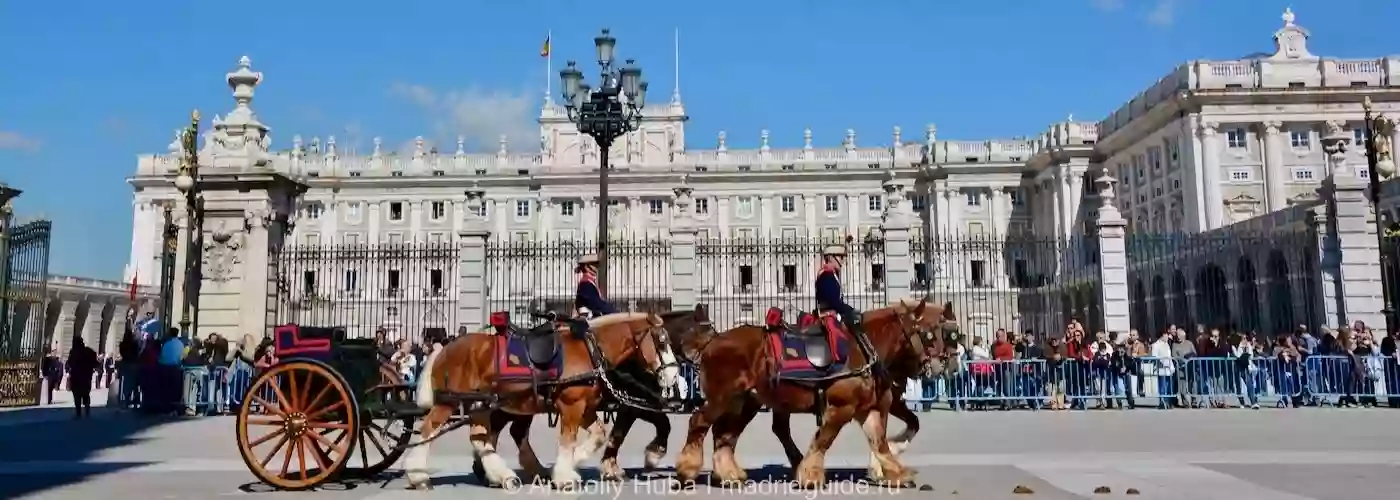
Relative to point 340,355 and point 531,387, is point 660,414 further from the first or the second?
point 340,355

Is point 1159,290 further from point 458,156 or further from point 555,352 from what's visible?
point 458,156

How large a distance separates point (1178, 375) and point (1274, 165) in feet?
105

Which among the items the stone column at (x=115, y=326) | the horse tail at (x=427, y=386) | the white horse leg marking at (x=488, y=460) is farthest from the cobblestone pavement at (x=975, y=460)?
the stone column at (x=115, y=326)

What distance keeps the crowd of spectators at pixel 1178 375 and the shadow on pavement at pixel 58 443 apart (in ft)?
35.1

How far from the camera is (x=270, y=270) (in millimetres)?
15219

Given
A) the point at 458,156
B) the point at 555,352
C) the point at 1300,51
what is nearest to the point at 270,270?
the point at 555,352

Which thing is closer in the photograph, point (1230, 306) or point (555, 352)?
point (555, 352)

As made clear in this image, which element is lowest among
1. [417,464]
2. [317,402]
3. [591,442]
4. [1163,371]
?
[417,464]

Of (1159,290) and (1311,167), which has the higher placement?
(1311,167)

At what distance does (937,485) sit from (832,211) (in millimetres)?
55522

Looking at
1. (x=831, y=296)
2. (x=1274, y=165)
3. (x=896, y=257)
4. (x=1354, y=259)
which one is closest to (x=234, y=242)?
(x=896, y=257)

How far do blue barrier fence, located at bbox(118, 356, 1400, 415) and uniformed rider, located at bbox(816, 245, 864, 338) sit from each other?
25.1 ft

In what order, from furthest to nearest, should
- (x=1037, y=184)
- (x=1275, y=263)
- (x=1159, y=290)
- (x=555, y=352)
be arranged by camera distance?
(x=1037, y=184) < (x=1159, y=290) < (x=1275, y=263) < (x=555, y=352)

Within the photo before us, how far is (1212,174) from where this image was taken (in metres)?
41.3
